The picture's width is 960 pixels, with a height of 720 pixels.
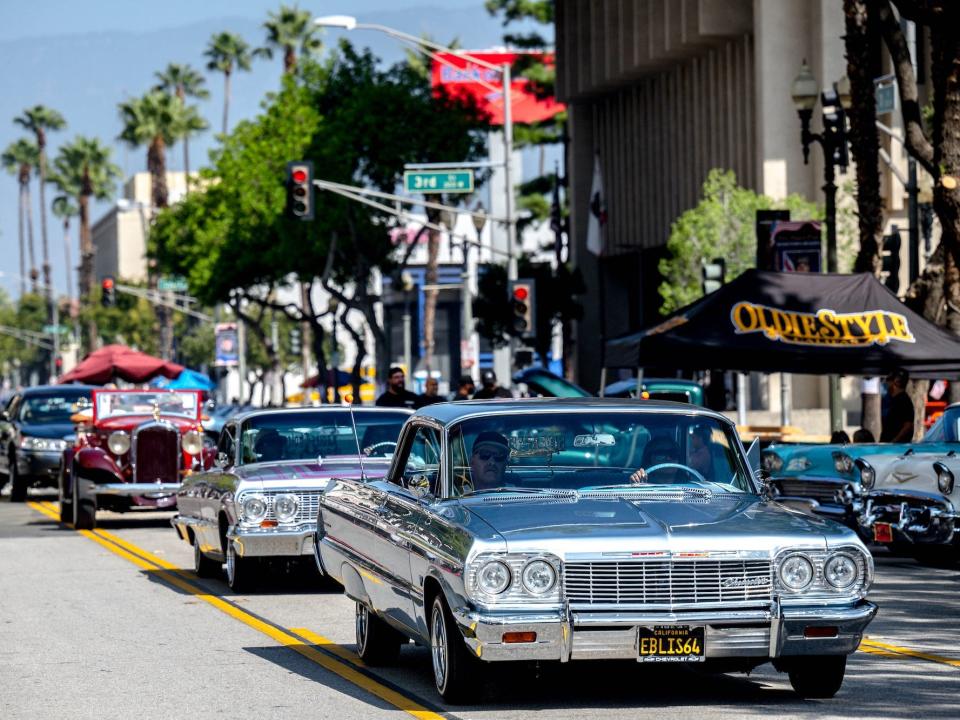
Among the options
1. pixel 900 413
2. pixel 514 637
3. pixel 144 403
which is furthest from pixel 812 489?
pixel 144 403

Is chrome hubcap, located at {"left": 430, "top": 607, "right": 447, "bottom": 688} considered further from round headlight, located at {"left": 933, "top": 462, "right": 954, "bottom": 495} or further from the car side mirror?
round headlight, located at {"left": 933, "top": 462, "right": 954, "bottom": 495}

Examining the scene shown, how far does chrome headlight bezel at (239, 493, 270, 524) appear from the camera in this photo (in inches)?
612

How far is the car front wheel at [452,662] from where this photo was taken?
9.47 meters

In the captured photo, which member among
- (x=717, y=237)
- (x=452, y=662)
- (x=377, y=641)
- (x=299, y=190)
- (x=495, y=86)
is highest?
(x=495, y=86)

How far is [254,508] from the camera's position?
15.6m

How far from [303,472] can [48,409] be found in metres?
17.8

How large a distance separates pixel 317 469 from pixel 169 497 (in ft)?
27.6

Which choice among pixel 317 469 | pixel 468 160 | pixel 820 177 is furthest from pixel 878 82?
pixel 317 469

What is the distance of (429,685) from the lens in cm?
1067

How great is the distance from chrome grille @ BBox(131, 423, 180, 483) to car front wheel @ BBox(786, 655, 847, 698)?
15221 mm

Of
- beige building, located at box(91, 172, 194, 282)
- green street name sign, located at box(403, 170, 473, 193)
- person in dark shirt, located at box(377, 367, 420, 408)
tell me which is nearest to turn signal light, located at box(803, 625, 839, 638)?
person in dark shirt, located at box(377, 367, 420, 408)

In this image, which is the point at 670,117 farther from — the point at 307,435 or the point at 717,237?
the point at 307,435

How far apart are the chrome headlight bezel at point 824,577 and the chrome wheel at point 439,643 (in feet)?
5.58

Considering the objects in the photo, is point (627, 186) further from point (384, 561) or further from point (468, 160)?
point (384, 561)
